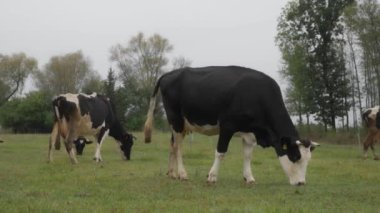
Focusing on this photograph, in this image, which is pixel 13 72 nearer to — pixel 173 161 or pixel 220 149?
pixel 173 161

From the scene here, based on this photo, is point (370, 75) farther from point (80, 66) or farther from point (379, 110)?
point (80, 66)

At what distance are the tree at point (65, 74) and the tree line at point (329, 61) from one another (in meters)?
36.4

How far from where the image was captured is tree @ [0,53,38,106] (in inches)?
3344

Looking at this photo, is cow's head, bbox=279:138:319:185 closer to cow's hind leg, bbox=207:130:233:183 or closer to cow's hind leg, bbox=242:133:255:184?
cow's hind leg, bbox=242:133:255:184

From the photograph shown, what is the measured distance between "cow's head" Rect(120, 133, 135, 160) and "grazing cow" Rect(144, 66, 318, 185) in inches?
392

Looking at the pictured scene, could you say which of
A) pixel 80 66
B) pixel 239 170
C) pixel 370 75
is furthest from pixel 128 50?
pixel 239 170

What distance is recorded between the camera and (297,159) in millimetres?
12789

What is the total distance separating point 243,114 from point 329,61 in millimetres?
48399

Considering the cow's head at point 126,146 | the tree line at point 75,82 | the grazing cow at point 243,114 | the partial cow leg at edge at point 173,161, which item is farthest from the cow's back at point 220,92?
the tree line at point 75,82

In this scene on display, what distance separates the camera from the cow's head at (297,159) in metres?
12.7

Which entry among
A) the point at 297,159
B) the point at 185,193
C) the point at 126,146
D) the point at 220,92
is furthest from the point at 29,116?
the point at 185,193

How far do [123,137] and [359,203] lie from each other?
54.4ft

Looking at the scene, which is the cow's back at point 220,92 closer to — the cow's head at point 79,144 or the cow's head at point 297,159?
the cow's head at point 297,159

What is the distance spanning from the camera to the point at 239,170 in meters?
17.8
